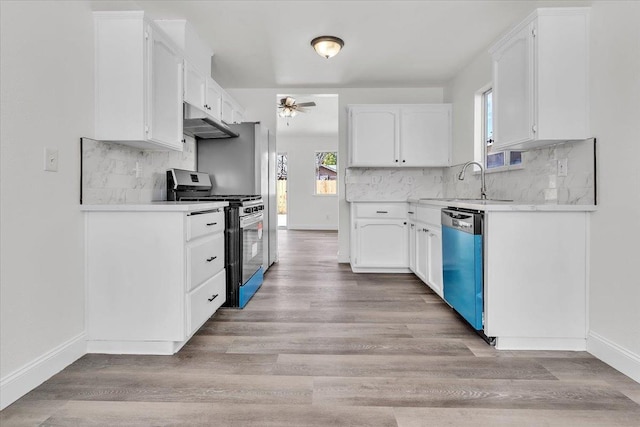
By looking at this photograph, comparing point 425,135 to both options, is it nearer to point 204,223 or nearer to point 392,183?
point 392,183

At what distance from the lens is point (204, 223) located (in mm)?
2365

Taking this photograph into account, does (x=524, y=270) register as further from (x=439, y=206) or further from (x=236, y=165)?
(x=236, y=165)

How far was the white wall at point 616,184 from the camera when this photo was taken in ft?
6.05

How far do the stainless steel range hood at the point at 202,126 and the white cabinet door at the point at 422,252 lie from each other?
221 cm

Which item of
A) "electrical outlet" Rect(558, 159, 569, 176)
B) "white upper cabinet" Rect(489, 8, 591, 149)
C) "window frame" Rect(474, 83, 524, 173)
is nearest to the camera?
"white upper cabinet" Rect(489, 8, 591, 149)

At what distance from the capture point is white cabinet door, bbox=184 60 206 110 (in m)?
2.81

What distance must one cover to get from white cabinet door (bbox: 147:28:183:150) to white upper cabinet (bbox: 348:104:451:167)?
233 cm

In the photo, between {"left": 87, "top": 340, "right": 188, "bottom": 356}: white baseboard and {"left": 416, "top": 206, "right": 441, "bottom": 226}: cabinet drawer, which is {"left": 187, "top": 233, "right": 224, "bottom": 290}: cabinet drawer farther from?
{"left": 416, "top": 206, "right": 441, "bottom": 226}: cabinet drawer

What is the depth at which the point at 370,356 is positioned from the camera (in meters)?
2.05

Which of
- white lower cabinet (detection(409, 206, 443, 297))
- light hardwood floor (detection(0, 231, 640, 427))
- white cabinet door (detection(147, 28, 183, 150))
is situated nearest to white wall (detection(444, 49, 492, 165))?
white lower cabinet (detection(409, 206, 443, 297))

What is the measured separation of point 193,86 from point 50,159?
56.2 inches

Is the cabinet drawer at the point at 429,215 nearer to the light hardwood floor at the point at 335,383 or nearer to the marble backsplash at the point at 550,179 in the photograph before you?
the marble backsplash at the point at 550,179

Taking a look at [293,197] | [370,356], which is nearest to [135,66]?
[370,356]

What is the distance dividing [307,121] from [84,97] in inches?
271
